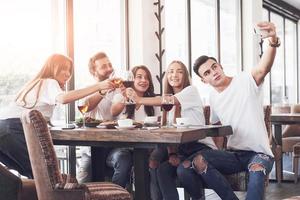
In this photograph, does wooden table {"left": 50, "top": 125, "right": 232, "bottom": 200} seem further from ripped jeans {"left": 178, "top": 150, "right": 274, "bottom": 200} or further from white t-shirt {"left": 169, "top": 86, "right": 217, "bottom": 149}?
white t-shirt {"left": 169, "top": 86, "right": 217, "bottom": 149}

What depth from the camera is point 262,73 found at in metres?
2.93

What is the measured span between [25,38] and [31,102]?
4.94 feet

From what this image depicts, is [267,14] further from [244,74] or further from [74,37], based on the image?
[244,74]

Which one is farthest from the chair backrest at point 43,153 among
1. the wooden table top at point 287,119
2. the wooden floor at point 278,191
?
the wooden table top at point 287,119

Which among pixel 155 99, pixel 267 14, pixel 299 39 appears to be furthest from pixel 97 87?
pixel 299 39

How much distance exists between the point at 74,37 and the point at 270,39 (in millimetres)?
2396

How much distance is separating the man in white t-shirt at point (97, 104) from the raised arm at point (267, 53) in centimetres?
117

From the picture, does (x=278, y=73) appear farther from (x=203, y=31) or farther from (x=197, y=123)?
(x=197, y=123)

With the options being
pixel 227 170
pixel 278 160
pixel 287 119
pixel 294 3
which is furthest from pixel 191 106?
pixel 294 3

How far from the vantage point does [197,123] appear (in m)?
3.26

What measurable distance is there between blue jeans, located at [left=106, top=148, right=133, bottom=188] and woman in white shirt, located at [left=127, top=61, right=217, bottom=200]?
169mm

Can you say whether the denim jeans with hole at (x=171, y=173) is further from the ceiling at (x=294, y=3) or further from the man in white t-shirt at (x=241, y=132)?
the ceiling at (x=294, y=3)

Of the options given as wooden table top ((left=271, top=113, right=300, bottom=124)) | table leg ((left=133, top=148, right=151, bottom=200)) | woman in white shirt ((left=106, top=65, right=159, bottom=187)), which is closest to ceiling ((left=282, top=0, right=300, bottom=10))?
wooden table top ((left=271, top=113, right=300, bottom=124))

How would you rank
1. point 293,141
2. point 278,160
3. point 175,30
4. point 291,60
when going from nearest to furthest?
point 278,160
point 293,141
point 175,30
point 291,60
